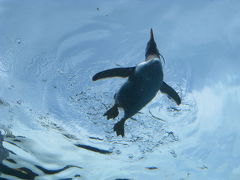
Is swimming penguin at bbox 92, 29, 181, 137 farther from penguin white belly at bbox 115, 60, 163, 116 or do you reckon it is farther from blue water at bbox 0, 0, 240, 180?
blue water at bbox 0, 0, 240, 180

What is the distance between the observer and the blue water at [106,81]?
7.41 meters

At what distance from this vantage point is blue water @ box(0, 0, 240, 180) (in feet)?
24.3

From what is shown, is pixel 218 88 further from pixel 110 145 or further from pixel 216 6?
pixel 110 145

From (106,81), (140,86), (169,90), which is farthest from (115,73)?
(106,81)

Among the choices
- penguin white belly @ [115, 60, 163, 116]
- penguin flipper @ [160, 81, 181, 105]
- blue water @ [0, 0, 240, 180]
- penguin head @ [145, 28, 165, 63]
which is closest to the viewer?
penguin white belly @ [115, 60, 163, 116]

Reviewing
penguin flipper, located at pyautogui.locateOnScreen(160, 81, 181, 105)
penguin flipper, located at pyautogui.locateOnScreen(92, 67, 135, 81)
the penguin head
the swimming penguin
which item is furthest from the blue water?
the swimming penguin

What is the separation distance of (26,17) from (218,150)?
10.5m

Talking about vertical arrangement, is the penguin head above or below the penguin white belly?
above

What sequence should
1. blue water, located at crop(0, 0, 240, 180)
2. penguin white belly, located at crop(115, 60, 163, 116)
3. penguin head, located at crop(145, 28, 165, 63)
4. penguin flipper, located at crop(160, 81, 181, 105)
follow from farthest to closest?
blue water, located at crop(0, 0, 240, 180) → penguin flipper, located at crop(160, 81, 181, 105) → penguin head, located at crop(145, 28, 165, 63) → penguin white belly, located at crop(115, 60, 163, 116)

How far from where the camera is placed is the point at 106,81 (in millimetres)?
8352

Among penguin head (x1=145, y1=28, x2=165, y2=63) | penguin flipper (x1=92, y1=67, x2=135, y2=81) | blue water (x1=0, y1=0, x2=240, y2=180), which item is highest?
blue water (x1=0, y1=0, x2=240, y2=180)

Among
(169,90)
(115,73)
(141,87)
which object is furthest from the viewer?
(169,90)

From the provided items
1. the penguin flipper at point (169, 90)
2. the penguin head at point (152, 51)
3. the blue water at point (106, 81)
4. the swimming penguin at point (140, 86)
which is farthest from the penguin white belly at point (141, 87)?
the blue water at point (106, 81)

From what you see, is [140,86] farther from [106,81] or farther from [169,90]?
[106,81]
